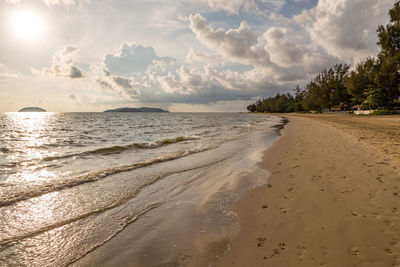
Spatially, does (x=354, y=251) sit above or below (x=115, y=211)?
above

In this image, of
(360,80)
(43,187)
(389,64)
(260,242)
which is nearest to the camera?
(260,242)

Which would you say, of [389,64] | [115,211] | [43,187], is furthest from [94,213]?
[389,64]

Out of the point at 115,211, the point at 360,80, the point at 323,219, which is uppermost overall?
the point at 360,80

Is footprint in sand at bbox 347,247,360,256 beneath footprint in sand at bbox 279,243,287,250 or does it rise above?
above

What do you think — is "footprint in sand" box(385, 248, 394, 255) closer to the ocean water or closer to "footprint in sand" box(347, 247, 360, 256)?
"footprint in sand" box(347, 247, 360, 256)

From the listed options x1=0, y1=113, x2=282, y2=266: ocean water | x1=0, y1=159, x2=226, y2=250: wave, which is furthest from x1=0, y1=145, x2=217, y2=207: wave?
x1=0, y1=159, x2=226, y2=250: wave

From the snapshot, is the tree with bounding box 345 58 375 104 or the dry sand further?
the tree with bounding box 345 58 375 104

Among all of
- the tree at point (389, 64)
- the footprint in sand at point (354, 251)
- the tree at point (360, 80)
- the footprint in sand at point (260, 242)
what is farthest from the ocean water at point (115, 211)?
the tree at point (360, 80)

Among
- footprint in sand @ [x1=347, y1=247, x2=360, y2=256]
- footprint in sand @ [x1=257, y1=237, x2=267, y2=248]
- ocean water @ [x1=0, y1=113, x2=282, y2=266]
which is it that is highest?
footprint in sand @ [x1=347, y1=247, x2=360, y2=256]

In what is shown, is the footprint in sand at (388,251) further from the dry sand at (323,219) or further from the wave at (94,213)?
the wave at (94,213)

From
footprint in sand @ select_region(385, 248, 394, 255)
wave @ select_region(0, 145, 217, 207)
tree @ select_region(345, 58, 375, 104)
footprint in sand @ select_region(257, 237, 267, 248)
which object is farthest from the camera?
tree @ select_region(345, 58, 375, 104)

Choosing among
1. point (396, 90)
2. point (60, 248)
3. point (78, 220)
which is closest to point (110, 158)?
point (78, 220)

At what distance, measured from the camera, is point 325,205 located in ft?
16.3

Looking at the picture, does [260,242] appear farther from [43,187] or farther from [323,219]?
[43,187]
